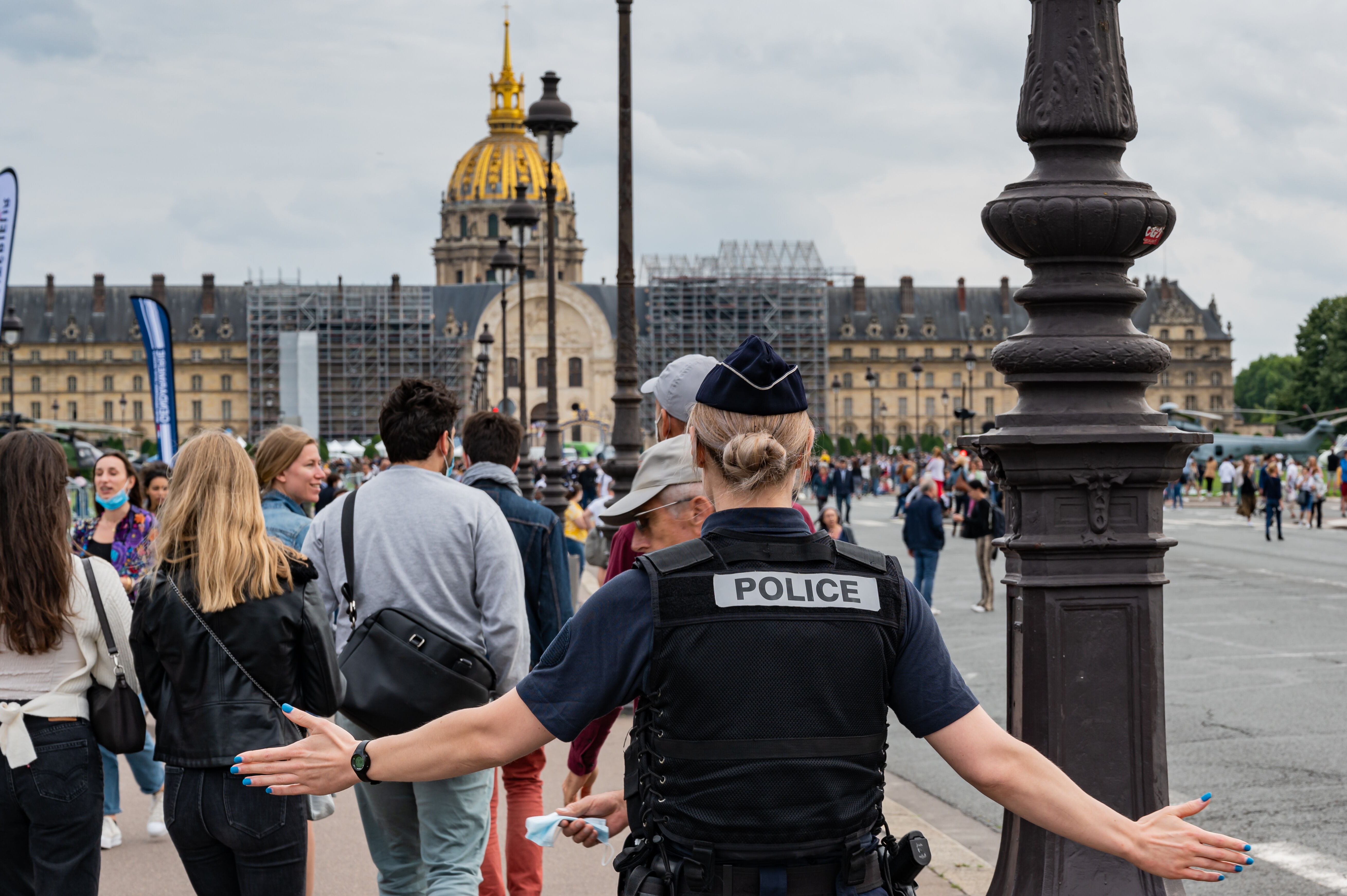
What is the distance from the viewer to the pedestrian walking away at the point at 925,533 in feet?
47.6

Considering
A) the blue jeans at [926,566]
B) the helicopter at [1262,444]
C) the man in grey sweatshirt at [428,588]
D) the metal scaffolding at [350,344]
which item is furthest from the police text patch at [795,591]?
the metal scaffolding at [350,344]

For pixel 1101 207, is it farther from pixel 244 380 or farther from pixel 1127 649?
pixel 244 380

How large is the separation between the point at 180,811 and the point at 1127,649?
2273 mm

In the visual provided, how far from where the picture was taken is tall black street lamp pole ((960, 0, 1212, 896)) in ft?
11.5

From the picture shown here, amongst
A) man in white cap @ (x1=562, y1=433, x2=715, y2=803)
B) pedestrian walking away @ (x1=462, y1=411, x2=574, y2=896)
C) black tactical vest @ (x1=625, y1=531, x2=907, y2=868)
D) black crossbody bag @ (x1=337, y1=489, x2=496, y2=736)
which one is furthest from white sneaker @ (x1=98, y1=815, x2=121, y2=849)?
black tactical vest @ (x1=625, y1=531, x2=907, y2=868)

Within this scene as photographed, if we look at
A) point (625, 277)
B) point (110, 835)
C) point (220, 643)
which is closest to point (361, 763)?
point (220, 643)

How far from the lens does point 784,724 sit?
7.44 feet

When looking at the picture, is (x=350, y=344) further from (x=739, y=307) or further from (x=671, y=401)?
(x=671, y=401)

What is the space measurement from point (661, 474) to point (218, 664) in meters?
1.17

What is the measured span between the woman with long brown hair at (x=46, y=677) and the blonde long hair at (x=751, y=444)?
2183 millimetres

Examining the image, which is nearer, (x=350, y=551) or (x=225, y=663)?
(x=225, y=663)

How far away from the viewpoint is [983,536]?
1577cm

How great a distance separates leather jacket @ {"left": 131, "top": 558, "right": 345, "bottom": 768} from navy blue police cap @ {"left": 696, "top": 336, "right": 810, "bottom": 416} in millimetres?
1677

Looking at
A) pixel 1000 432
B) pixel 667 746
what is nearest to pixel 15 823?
pixel 667 746
